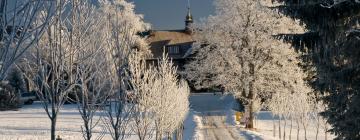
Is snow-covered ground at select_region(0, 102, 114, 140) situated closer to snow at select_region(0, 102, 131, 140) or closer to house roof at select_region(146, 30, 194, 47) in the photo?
snow at select_region(0, 102, 131, 140)

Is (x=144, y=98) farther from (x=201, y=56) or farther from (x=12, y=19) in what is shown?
(x=201, y=56)

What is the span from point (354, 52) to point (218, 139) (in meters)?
13.0

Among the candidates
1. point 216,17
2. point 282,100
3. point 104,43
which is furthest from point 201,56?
point 104,43

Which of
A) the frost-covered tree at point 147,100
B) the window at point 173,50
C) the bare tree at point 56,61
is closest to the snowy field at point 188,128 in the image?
the frost-covered tree at point 147,100

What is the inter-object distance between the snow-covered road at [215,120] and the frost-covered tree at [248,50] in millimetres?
1964

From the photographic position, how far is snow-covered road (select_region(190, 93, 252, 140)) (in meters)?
24.3

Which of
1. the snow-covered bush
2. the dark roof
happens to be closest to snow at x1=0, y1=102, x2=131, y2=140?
the snow-covered bush

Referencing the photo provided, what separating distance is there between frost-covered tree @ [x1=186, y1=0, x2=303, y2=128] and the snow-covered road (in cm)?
196

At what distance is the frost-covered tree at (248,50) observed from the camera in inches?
1117

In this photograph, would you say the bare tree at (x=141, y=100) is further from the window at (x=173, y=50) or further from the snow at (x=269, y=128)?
the window at (x=173, y=50)

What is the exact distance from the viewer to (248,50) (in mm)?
28891

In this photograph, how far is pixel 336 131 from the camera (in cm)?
1183

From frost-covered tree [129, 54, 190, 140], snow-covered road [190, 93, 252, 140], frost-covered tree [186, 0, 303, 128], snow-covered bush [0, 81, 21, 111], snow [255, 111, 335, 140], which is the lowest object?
snow [255, 111, 335, 140]

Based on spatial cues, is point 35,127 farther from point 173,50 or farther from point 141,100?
point 173,50
